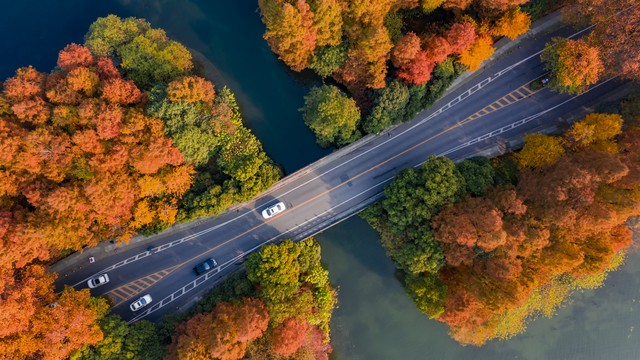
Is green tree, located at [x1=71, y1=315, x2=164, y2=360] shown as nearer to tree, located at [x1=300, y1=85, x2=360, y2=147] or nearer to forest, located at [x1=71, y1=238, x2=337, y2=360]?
forest, located at [x1=71, y1=238, x2=337, y2=360]

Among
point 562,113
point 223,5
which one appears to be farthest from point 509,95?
point 223,5

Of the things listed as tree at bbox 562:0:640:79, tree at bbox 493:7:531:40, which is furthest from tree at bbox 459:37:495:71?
tree at bbox 562:0:640:79

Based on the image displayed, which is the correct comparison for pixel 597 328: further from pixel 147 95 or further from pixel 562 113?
pixel 147 95

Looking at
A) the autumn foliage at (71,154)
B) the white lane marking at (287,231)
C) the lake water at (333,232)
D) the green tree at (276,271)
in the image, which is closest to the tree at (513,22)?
the white lane marking at (287,231)

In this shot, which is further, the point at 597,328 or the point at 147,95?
the point at 597,328

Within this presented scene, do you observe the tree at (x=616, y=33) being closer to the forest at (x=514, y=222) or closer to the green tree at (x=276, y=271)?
the forest at (x=514, y=222)

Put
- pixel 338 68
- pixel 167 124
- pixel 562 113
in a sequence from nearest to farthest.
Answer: pixel 167 124, pixel 338 68, pixel 562 113
